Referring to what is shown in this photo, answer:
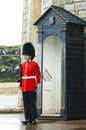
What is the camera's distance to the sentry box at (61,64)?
32.6ft

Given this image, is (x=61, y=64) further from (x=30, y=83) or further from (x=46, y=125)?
(x=46, y=125)

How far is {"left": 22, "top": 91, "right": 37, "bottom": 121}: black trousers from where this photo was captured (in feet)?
29.9

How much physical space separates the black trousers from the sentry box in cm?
86

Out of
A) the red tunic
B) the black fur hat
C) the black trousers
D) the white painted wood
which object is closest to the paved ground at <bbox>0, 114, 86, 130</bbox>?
the black trousers

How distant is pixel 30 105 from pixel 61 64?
1.22m

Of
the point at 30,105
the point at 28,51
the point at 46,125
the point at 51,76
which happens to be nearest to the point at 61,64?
the point at 51,76

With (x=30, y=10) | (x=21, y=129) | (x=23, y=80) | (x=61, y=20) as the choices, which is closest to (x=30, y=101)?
(x=23, y=80)

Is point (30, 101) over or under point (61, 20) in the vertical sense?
under

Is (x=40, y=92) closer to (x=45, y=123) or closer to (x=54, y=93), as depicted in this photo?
(x=54, y=93)

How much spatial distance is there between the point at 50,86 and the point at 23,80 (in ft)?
4.58

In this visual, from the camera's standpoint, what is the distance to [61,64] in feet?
32.8

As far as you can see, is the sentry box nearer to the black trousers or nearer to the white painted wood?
the white painted wood

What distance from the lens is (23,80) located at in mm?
9219

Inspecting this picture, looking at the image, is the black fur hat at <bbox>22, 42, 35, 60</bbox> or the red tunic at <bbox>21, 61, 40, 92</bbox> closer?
the red tunic at <bbox>21, 61, 40, 92</bbox>
